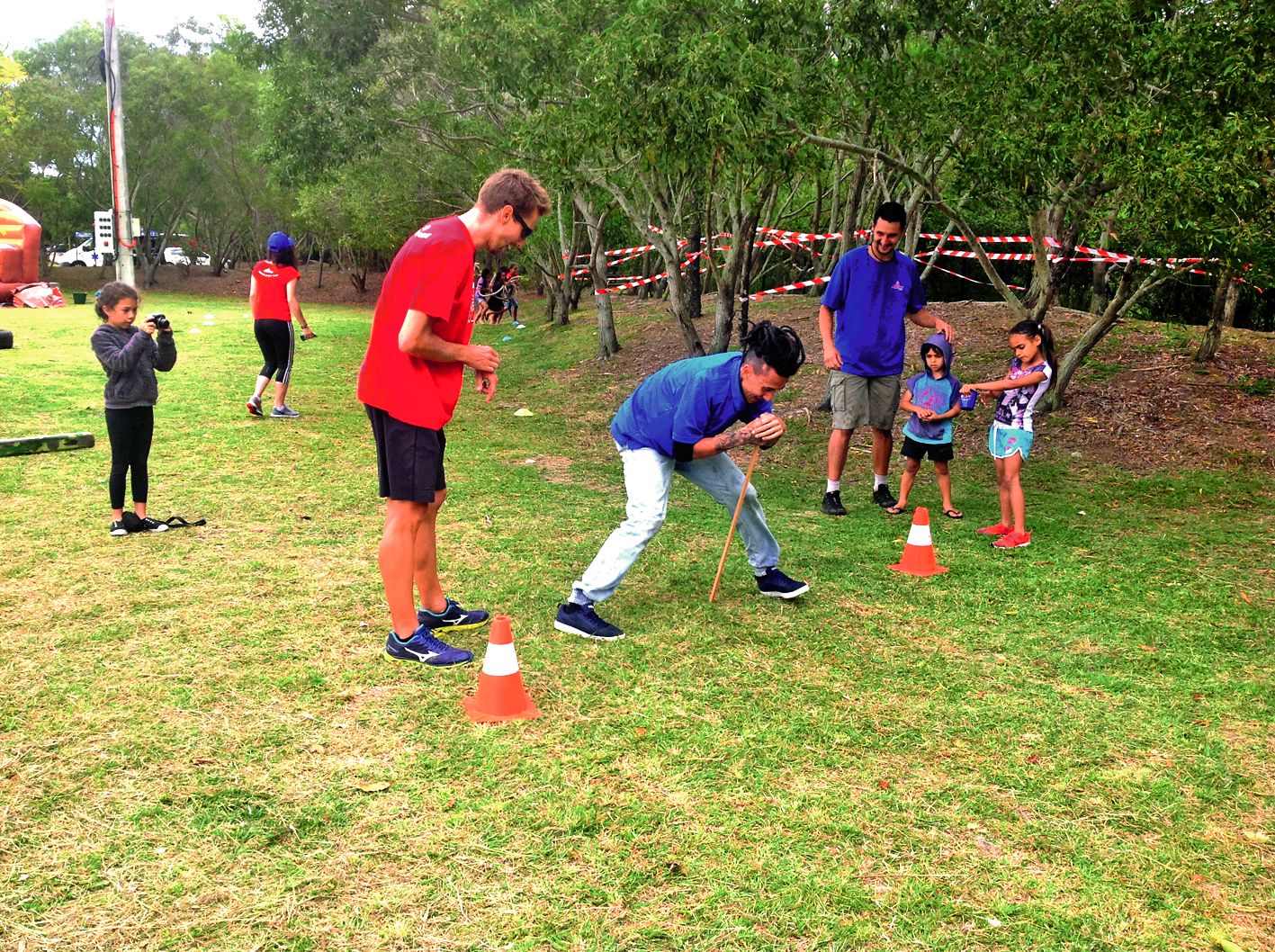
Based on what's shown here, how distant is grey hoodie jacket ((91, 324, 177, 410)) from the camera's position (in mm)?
6215

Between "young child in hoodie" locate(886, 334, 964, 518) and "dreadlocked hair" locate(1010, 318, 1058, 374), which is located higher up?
"dreadlocked hair" locate(1010, 318, 1058, 374)

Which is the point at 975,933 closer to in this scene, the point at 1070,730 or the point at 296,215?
the point at 1070,730

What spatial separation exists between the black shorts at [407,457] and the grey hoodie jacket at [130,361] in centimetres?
260

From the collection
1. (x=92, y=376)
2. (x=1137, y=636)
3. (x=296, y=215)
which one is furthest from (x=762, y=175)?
(x=296, y=215)

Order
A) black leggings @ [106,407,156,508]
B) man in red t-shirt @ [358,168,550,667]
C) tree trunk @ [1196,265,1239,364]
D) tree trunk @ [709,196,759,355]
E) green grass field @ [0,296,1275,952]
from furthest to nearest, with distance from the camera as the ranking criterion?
tree trunk @ [709,196,759,355]
tree trunk @ [1196,265,1239,364]
black leggings @ [106,407,156,508]
man in red t-shirt @ [358,168,550,667]
green grass field @ [0,296,1275,952]

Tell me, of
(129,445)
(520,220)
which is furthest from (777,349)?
(129,445)

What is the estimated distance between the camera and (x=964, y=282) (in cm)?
2009

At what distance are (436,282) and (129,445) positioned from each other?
130 inches

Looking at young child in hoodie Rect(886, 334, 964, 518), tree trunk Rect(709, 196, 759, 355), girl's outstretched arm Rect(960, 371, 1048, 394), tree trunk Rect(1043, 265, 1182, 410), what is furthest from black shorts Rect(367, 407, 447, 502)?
tree trunk Rect(709, 196, 759, 355)

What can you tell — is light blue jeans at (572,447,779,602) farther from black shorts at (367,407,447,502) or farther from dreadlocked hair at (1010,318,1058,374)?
→ dreadlocked hair at (1010,318,1058,374)

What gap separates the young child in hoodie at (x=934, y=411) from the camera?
7133mm

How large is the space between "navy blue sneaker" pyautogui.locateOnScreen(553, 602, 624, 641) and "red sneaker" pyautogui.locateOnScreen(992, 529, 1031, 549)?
119 inches

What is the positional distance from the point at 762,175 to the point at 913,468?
5951 mm

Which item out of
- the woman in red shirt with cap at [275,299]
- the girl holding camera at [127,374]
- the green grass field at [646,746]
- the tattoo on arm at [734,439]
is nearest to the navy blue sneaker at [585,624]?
the green grass field at [646,746]
